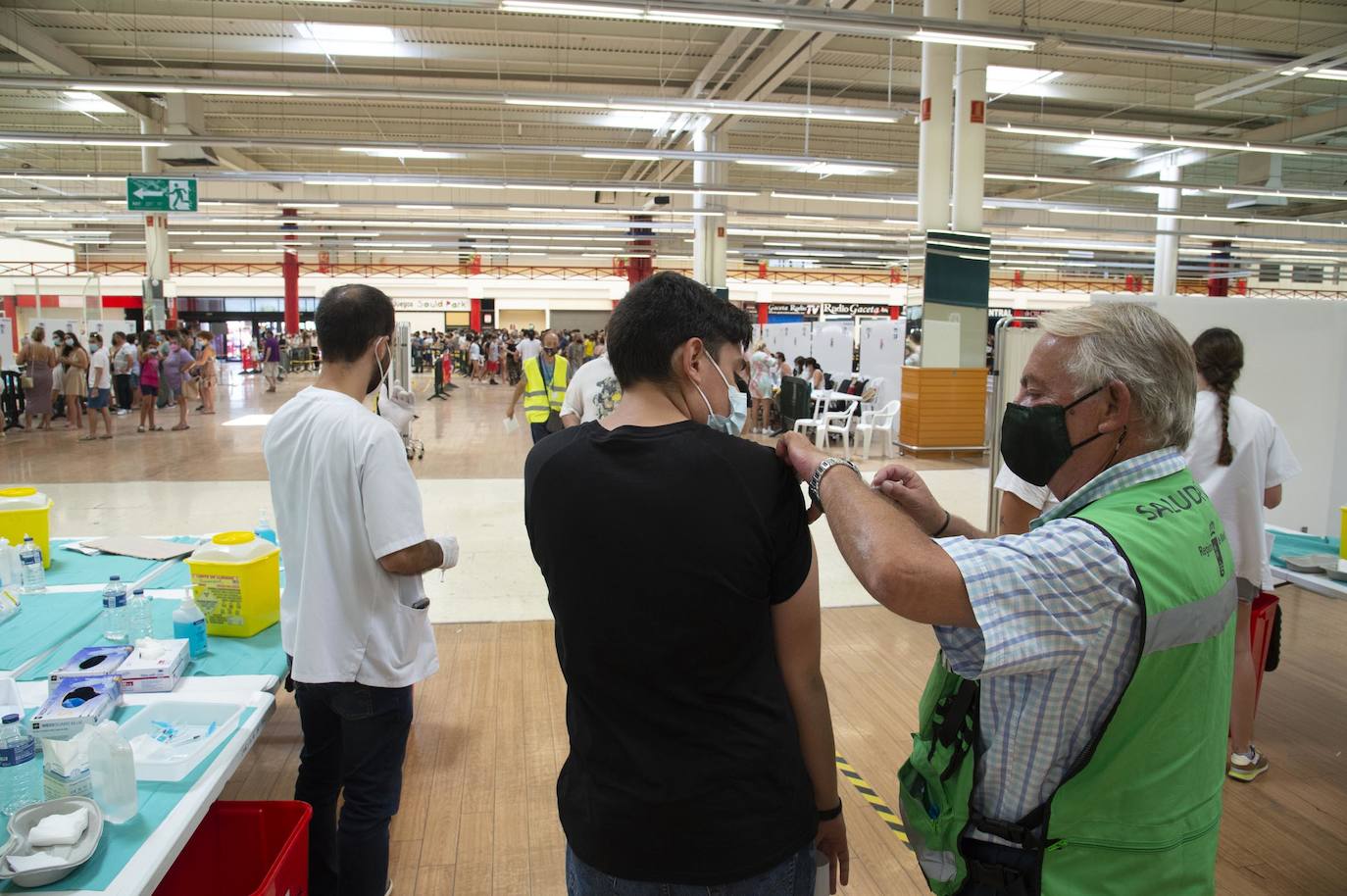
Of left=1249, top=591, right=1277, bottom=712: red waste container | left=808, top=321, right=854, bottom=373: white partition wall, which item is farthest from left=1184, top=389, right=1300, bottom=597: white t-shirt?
left=808, top=321, right=854, bottom=373: white partition wall

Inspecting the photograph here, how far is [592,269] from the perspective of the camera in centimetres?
3359

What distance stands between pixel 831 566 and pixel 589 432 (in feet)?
16.8

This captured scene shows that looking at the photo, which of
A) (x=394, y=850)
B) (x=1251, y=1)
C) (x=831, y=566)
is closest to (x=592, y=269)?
(x=1251, y=1)

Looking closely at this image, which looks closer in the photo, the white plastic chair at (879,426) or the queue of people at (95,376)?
the white plastic chair at (879,426)

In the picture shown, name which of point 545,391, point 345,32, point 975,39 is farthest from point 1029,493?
point 345,32

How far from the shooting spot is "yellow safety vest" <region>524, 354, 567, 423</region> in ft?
23.4

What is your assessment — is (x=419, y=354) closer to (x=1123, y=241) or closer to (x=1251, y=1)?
(x=1123, y=241)

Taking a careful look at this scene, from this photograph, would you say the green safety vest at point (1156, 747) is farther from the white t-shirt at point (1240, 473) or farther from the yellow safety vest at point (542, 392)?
the yellow safety vest at point (542, 392)

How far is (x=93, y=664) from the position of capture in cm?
217

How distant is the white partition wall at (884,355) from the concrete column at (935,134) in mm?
2227

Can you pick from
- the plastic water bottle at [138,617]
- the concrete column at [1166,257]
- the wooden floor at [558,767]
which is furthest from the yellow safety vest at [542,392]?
the concrete column at [1166,257]

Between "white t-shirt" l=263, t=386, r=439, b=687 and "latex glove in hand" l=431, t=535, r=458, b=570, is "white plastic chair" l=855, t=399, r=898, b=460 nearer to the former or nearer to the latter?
"latex glove in hand" l=431, t=535, r=458, b=570

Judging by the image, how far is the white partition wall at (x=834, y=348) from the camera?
15.1 metres

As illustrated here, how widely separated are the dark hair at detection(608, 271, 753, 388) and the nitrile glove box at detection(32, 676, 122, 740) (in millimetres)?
1452
